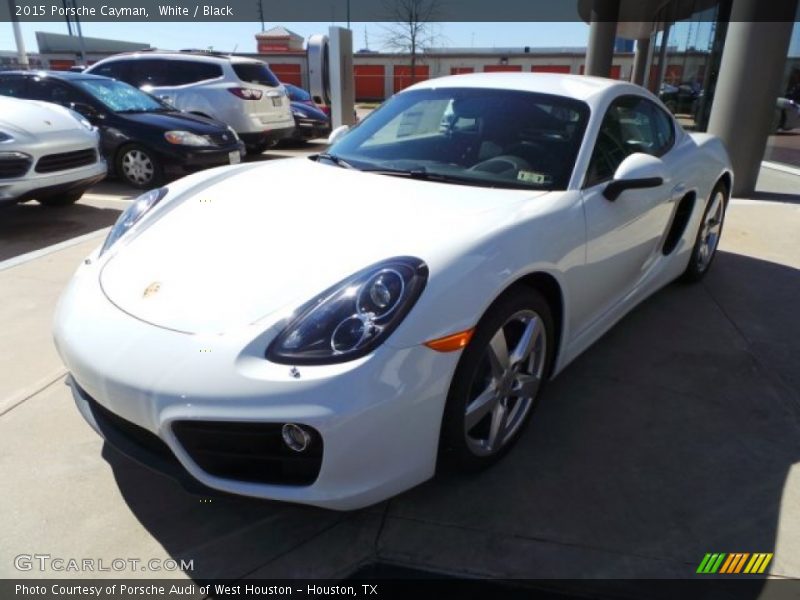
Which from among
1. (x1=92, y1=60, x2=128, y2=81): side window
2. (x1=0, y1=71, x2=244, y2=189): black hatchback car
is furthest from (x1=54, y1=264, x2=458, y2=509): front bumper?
(x1=92, y1=60, x2=128, y2=81): side window

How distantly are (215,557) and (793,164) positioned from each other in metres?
9.44

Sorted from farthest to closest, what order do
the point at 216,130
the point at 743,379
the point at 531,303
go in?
1. the point at 216,130
2. the point at 743,379
3. the point at 531,303

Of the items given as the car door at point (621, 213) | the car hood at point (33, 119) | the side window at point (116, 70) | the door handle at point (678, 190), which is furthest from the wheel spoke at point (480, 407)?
the side window at point (116, 70)

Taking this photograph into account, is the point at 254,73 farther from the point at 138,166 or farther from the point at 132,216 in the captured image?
the point at 132,216

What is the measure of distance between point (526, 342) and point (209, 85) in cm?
897

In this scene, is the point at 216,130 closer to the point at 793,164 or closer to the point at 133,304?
the point at 133,304

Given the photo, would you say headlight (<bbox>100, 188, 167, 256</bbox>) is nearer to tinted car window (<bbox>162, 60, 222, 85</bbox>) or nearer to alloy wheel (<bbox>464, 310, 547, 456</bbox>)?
alloy wheel (<bbox>464, 310, 547, 456</bbox>)

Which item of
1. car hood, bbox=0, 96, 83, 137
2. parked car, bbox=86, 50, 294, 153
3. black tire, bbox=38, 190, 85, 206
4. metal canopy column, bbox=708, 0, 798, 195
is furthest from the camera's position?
parked car, bbox=86, 50, 294, 153

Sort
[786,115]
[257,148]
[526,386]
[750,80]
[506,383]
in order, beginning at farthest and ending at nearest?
[257,148] < [786,115] < [750,80] < [526,386] < [506,383]

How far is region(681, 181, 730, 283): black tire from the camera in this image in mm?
3990

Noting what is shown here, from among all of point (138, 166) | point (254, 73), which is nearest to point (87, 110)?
point (138, 166)

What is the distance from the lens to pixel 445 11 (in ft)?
116

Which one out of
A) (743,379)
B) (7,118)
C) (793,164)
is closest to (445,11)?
(793,164)

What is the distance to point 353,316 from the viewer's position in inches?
67.1
